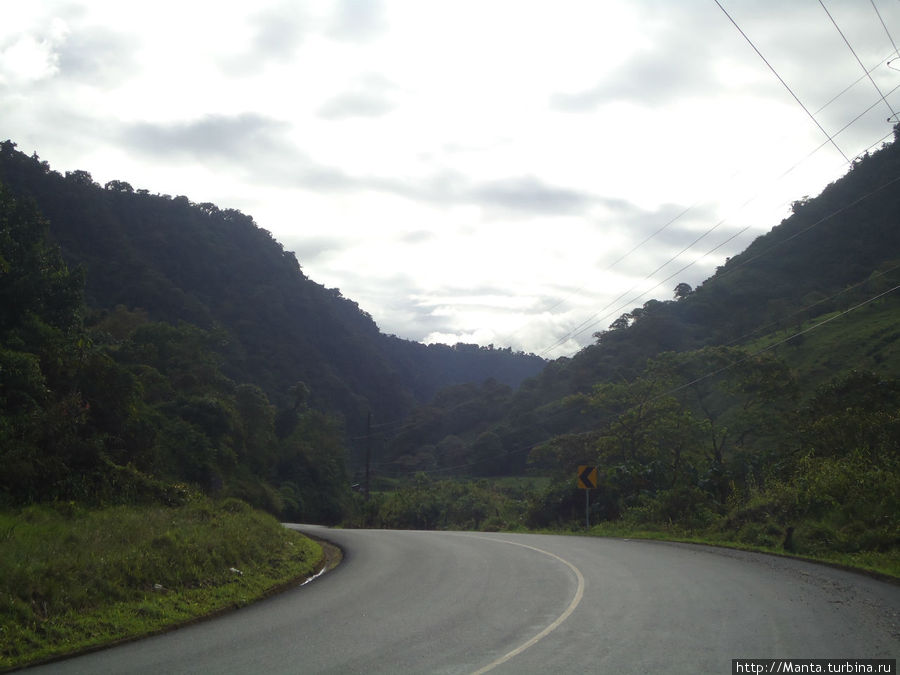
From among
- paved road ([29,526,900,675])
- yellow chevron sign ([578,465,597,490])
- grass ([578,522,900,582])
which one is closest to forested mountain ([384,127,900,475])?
yellow chevron sign ([578,465,597,490])

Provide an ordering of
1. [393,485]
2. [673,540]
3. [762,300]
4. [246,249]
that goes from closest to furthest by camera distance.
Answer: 1. [673,540]
2. [762,300]
3. [393,485]
4. [246,249]

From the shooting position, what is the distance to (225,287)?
9175 cm

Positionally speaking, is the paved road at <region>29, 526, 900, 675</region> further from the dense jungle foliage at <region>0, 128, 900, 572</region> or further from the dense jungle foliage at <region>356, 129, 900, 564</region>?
the dense jungle foliage at <region>356, 129, 900, 564</region>

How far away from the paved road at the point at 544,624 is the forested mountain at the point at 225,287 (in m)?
50.6

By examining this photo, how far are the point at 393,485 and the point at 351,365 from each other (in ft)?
92.3

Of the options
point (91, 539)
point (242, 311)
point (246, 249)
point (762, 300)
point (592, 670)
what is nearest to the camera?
point (592, 670)

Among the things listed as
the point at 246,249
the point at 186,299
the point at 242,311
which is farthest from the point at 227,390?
the point at 246,249

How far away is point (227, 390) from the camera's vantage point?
2201 inches

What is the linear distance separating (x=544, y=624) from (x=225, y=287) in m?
89.7

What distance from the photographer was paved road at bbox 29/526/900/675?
6.78m

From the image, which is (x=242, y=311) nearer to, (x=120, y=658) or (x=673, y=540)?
(x=673, y=540)

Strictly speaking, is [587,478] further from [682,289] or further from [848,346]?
[682,289]

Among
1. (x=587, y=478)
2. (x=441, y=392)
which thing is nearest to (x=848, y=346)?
(x=587, y=478)

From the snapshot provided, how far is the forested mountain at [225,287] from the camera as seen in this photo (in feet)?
240
